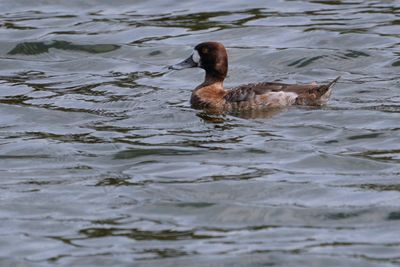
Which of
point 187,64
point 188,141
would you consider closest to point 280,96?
point 187,64

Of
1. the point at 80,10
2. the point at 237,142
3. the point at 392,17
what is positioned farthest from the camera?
the point at 80,10

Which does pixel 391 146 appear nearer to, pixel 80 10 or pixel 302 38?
pixel 302 38

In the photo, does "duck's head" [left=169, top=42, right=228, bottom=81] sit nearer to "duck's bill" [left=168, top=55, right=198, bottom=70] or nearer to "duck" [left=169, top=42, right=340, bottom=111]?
"duck's bill" [left=168, top=55, right=198, bottom=70]

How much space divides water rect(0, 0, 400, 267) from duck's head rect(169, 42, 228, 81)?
1.50 ft

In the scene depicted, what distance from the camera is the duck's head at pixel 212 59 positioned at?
15414 mm

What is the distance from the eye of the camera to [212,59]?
50.8ft

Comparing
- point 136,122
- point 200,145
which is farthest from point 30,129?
point 200,145

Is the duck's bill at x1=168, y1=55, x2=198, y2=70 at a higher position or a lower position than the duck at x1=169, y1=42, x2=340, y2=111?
higher

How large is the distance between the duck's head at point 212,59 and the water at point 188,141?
18.0 inches

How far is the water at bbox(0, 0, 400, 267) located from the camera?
9703 millimetres

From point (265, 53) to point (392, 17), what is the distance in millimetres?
2393

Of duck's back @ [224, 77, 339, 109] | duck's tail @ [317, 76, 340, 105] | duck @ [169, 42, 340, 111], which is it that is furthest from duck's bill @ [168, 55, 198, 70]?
duck's tail @ [317, 76, 340, 105]

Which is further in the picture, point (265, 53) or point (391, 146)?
point (265, 53)

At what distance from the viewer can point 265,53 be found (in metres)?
17.7
